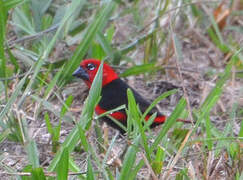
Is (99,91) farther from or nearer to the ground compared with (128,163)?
farther from the ground

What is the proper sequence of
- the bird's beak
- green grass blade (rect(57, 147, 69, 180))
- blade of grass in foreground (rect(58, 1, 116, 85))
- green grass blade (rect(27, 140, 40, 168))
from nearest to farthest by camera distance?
1. green grass blade (rect(57, 147, 69, 180))
2. green grass blade (rect(27, 140, 40, 168))
3. blade of grass in foreground (rect(58, 1, 116, 85))
4. the bird's beak

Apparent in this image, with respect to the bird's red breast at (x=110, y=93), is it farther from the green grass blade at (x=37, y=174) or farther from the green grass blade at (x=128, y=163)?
the green grass blade at (x=37, y=174)

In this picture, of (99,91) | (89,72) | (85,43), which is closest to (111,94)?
(89,72)

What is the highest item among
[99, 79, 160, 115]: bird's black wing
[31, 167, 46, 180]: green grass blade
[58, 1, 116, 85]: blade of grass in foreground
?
[58, 1, 116, 85]: blade of grass in foreground

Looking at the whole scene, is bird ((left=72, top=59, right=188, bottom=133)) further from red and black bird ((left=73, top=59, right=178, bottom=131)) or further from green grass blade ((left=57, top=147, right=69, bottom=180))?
green grass blade ((left=57, top=147, right=69, bottom=180))

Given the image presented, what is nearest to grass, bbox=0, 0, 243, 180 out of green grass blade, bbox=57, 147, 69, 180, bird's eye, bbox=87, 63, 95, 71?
green grass blade, bbox=57, 147, 69, 180

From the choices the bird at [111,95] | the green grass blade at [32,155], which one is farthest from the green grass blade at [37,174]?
the bird at [111,95]

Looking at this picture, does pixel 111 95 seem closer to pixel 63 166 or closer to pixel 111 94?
pixel 111 94
